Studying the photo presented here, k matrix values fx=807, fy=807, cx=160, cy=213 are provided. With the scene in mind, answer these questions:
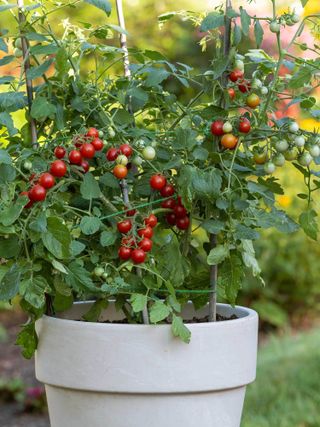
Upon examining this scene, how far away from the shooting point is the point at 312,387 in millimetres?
3281

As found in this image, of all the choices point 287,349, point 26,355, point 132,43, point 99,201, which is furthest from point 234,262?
point 132,43

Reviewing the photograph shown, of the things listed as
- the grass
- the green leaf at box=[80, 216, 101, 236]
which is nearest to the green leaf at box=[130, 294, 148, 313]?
the green leaf at box=[80, 216, 101, 236]

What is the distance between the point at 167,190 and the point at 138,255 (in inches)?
5.7

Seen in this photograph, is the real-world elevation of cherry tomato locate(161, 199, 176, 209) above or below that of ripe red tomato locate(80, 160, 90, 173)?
below

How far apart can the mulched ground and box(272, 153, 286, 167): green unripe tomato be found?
93.5 inches

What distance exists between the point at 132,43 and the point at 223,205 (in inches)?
173

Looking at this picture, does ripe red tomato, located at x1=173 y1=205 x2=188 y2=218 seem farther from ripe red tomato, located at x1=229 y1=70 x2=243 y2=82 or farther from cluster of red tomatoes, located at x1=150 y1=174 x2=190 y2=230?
ripe red tomato, located at x1=229 y1=70 x2=243 y2=82

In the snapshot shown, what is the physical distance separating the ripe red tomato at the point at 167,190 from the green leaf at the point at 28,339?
300mm

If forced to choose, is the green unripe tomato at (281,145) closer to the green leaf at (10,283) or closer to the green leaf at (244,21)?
the green leaf at (244,21)

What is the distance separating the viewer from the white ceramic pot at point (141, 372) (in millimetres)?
1222

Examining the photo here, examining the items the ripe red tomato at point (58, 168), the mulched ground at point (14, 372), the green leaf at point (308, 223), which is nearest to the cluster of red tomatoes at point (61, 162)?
the ripe red tomato at point (58, 168)

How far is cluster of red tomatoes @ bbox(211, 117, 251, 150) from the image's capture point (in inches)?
49.4

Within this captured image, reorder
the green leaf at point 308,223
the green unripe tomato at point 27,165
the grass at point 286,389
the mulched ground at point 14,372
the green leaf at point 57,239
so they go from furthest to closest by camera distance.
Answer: the mulched ground at point 14,372 < the grass at point 286,389 < the green leaf at point 308,223 < the green unripe tomato at point 27,165 < the green leaf at point 57,239

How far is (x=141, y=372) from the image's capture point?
1220mm
